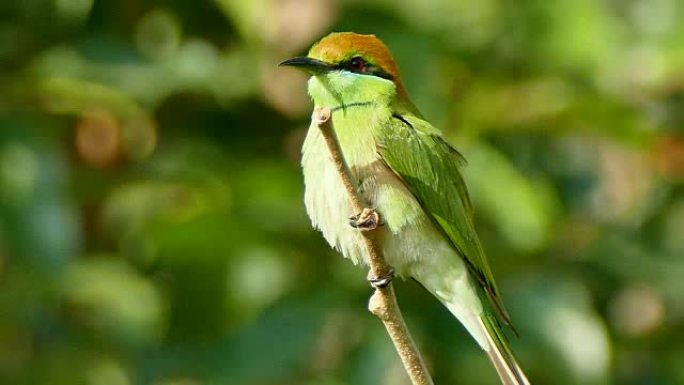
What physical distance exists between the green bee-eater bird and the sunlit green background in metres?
0.40

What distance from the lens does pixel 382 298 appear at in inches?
79.5

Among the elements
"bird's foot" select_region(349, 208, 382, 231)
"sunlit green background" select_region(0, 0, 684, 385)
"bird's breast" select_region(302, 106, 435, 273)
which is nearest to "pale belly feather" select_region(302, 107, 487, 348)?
"bird's breast" select_region(302, 106, 435, 273)

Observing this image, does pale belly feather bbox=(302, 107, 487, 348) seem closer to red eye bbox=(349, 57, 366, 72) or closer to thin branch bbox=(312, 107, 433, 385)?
red eye bbox=(349, 57, 366, 72)

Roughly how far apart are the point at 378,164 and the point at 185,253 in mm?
712

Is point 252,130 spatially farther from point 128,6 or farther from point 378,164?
point 378,164

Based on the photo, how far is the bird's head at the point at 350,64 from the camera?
7.80 ft

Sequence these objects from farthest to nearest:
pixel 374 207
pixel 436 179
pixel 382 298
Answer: pixel 436 179, pixel 374 207, pixel 382 298

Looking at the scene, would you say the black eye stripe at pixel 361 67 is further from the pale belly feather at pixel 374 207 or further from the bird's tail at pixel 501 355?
the bird's tail at pixel 501 355

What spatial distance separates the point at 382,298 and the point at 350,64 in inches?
19.7

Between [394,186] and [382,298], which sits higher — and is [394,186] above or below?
above

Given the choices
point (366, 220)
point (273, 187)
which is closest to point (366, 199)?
point (366, 220)

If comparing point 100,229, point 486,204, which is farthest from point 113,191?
point 486,204

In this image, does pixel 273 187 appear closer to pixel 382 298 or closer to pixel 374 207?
pixel 374 207

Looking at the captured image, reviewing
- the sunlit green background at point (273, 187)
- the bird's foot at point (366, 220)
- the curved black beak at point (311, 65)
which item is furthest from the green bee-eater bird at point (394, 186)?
the sunlit green background at point (273, 187)
